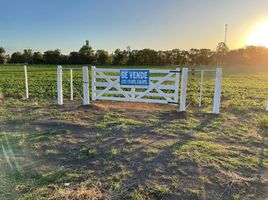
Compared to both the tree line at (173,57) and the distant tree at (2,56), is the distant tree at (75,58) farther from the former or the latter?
the distant tree at (2,56)

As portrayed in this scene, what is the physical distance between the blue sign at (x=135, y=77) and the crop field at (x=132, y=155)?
3.73ft

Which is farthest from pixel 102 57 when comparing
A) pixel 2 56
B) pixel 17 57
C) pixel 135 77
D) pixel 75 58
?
pixel 135 77

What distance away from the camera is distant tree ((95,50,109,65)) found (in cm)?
5212

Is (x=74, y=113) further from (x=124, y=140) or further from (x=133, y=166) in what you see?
(x=133, y=166)

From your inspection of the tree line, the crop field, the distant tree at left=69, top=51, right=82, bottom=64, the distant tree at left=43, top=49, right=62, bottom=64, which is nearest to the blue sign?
the crop field

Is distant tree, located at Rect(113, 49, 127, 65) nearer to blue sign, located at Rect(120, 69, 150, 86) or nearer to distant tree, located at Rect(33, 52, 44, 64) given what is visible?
distant tree, located at Rect(33, 52, 44, 64)

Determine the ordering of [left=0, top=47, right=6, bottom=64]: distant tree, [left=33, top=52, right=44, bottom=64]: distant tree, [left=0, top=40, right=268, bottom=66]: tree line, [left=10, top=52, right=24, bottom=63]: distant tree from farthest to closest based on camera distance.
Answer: [left=10, top=52, right=24, bottom=63]: distant tree, [left=0, top=47, right=6, bottom=64]: distant tree, [left=33, top=52, right=44, bottom=64]: distant tree, [left=0, top=40, right=268, bottom=66]: tree line

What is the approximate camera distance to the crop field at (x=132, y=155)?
292 cm

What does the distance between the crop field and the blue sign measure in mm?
1137

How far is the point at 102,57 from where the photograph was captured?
52.3 meters

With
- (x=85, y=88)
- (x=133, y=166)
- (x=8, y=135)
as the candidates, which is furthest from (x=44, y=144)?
(x=85, y=88)

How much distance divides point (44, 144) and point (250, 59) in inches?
2246

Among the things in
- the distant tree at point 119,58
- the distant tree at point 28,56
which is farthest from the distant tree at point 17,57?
the distant tree at point 119,58

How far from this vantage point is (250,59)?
52.8m
